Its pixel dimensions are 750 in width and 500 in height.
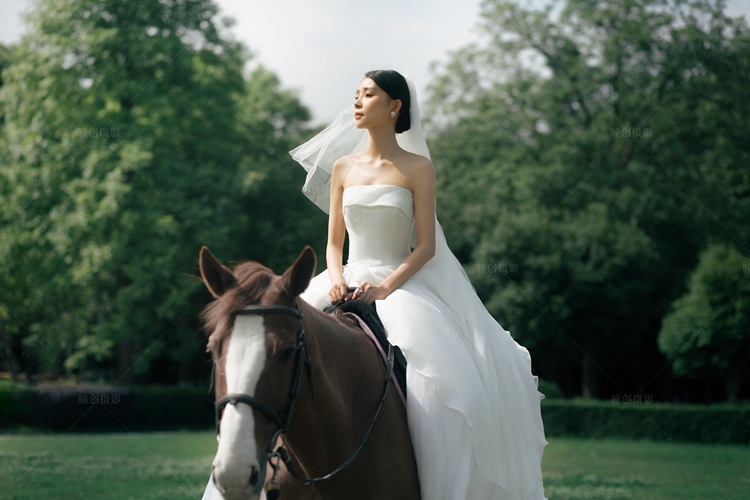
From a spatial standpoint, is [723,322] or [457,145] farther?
[457,145]

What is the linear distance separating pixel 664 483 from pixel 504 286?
49.6ft

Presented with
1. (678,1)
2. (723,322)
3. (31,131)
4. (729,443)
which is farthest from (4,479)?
(678,1)

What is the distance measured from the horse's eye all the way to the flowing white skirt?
1121mm

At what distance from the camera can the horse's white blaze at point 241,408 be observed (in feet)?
7.82

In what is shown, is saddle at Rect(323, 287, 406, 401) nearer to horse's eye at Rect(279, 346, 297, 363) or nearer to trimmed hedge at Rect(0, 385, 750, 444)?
horse's eye at Rect(279, 346, 297, 363)

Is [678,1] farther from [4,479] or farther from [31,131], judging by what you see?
[4,479]

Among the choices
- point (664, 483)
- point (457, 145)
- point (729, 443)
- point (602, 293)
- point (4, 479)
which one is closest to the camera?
point (4, 479)

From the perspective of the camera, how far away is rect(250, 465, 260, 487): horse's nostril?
2402 mm

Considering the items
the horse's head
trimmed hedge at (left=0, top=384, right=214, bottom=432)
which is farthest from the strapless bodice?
trimmed hedge at (left=0, top=384, right=214, bottom=432)

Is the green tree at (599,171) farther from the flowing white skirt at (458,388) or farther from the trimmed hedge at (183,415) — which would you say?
the flowing white skirt at (458,388)

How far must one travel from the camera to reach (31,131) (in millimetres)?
23375

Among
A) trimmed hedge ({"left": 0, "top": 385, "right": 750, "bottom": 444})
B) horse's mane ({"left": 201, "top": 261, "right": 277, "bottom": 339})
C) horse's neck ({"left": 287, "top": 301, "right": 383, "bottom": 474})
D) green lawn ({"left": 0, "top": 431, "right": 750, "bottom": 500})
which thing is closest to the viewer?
horse's mane ({"left": 201, "top": 261, "right": 277, "bottom": 339})

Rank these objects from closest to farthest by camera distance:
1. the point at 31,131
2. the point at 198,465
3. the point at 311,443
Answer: the point at 311,443 → the point at 198,465 → the point at 31,131

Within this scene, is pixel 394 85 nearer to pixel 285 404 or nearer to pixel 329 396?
pixel 329 396
